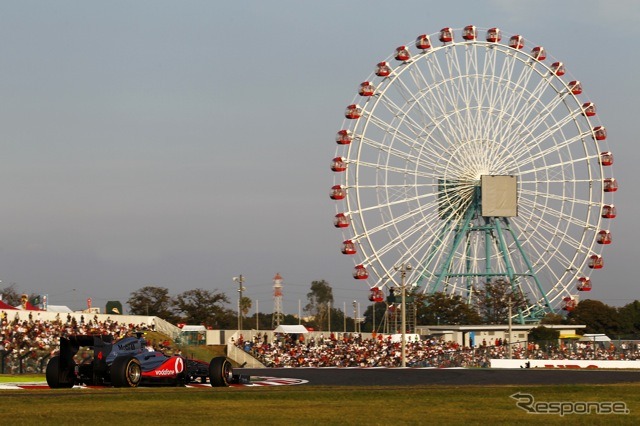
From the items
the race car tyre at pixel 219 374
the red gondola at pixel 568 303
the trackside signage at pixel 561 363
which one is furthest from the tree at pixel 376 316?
the race car tyre at pixel 219 374

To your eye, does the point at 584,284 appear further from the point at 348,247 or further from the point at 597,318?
the point at 597,318

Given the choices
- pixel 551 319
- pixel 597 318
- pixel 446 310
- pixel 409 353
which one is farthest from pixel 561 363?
pixel 597 318

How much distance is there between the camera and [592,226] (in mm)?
99688

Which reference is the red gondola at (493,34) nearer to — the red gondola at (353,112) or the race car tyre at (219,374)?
the red gondola at (353,112)

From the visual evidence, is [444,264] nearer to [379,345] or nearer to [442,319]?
[442,319]

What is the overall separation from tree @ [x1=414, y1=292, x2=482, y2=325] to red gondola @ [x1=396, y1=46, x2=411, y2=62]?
3236 cm

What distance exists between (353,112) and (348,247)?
36.5 ft

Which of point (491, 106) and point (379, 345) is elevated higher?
point (491, 106)

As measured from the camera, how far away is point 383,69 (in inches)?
3538

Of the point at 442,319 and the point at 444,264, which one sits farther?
the point at 442,319

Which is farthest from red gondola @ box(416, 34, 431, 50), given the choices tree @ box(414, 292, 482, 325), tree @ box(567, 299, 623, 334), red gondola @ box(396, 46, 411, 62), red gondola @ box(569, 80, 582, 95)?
tree @ box(567, 299, 623, 334)

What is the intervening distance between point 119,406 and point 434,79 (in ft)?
232

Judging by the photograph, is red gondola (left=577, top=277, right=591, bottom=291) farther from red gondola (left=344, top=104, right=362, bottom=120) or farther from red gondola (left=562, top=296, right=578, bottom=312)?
red gondola (left=344, top=104, right=362, bottom=120)

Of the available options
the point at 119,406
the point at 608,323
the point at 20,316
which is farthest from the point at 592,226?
the point at 119,406
